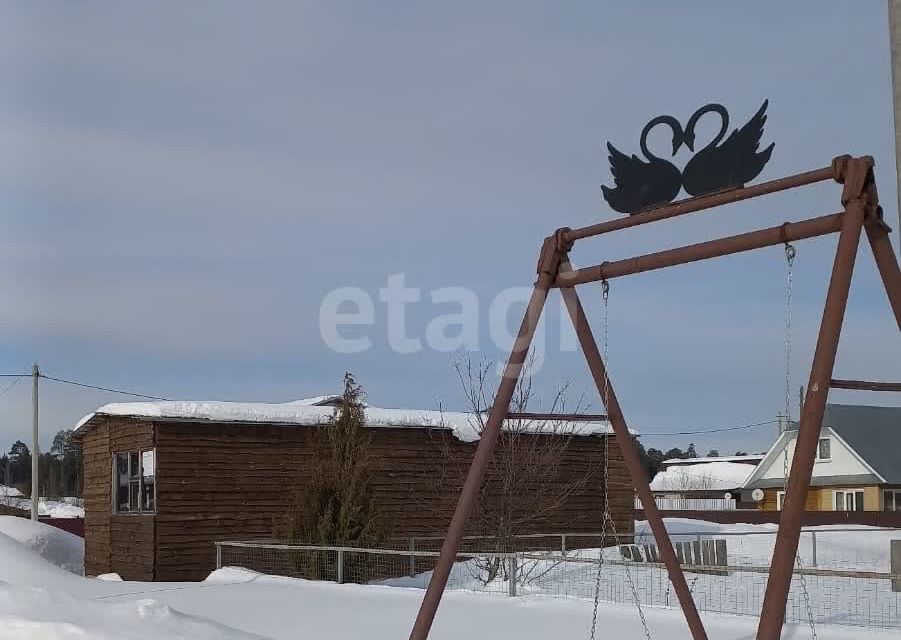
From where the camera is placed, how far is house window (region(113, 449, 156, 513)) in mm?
17641

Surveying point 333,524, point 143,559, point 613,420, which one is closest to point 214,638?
point 613,420

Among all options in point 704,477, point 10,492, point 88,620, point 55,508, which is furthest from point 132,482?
point 10,492

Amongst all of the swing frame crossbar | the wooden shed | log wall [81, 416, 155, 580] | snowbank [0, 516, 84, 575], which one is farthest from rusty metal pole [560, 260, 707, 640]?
snowbank [0, 516, 84, 575]

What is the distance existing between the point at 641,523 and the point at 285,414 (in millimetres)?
13376

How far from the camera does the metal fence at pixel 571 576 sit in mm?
12422

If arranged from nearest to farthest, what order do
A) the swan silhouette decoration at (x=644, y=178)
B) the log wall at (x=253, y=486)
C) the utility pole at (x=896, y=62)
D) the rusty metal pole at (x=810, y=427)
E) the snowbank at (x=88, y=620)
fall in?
the utility pole at (x=896, y=62), the rusty metal pole at (x=810, y=427), the snowbank at (x=88, y=620), the swan silhouette decoration at (x=644, y=178), the log wall at (x=253, y=486)

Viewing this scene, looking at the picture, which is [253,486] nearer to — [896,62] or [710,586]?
[710,586]

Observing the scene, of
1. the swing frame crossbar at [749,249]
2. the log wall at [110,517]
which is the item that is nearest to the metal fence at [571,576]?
the log wall at [110,517]

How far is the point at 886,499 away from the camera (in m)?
40.0

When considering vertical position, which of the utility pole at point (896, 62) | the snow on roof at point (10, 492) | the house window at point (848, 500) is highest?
the utility pole at point (896, 62)

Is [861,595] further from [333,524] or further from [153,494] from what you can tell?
[153,494]

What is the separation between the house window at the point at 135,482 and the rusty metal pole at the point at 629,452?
11587mm

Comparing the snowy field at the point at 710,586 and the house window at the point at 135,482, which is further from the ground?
the house window at the point at 135,482

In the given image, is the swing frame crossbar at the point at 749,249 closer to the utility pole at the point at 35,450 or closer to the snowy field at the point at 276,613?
the snowy field at the point at 276,613
